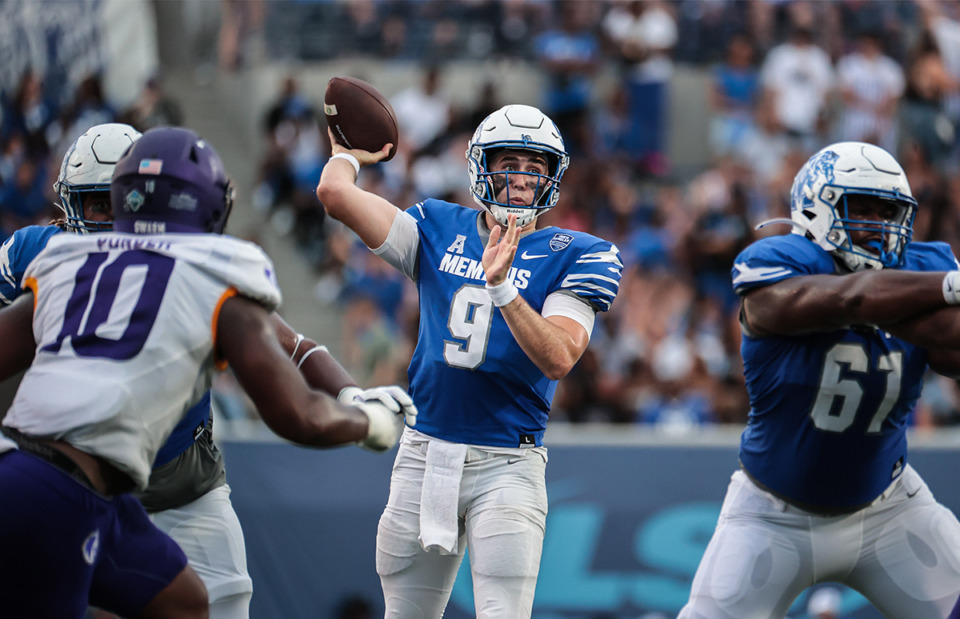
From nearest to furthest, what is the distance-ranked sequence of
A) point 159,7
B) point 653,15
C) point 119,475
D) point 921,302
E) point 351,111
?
point 119,475, point 921,302, point 351,111, point 653,15, point 159,7

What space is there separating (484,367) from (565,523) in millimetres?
2772

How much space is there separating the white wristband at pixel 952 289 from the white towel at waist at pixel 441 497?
1681 mm

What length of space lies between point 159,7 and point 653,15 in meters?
6.09

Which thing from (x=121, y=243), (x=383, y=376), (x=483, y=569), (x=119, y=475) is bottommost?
(x=383, y=376)

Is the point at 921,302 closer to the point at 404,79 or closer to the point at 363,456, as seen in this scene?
the point at 363,456

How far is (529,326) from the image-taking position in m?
4.00

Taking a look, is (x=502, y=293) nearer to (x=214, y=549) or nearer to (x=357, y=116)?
(x=357, y=116)

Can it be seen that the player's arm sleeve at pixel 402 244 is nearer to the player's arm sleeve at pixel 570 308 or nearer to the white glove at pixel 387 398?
the player's arm sleeve at pixel 570 308

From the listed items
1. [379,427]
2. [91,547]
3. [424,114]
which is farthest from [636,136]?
[91,547]

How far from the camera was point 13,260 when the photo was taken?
4215 millimetres

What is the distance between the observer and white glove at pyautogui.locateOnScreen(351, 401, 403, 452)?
350 cm

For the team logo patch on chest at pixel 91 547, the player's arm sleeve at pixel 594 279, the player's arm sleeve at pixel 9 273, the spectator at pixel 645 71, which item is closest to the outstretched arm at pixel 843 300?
the player's arm sleeve at pixel 594 279

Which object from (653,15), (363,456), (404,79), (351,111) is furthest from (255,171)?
(351,111)

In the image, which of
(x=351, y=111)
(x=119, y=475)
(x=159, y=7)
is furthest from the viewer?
(x=159, y=7)
